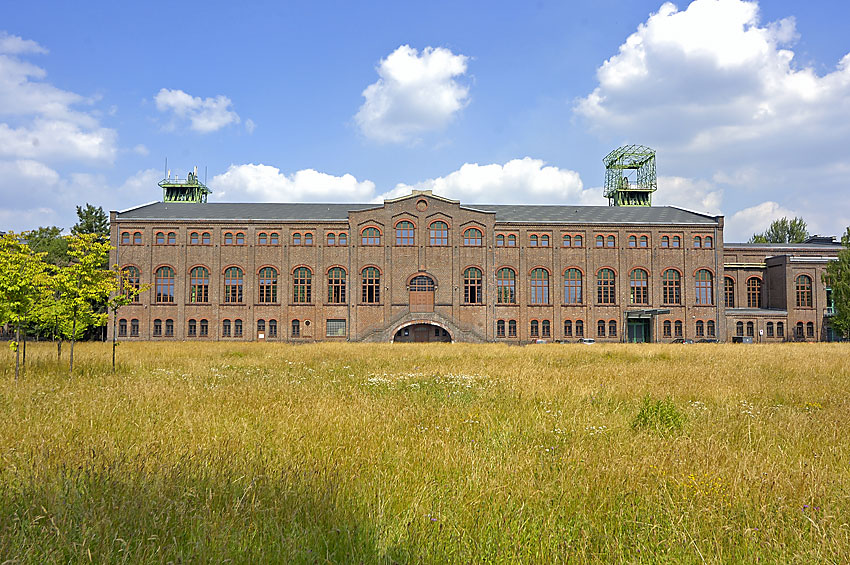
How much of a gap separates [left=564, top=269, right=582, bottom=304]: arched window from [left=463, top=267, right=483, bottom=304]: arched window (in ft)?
28.0

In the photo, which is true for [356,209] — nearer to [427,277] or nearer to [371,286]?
[371,286]

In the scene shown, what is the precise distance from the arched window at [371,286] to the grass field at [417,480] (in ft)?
144

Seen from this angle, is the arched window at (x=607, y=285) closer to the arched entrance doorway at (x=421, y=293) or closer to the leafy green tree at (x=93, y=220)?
the arched entrance doorway at (x=421, y=293)

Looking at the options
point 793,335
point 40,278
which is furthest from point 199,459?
point 793,335

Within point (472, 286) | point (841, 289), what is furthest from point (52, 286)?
point (841, 289)

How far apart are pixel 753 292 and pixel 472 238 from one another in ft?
104

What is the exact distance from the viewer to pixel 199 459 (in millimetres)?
5160

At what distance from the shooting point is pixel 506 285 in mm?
53812

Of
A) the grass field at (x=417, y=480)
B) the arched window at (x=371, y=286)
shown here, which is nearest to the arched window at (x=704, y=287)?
the arched window at (x=371, y=286)

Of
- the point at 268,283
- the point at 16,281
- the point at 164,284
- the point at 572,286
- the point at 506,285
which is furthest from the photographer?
the point at 572,286

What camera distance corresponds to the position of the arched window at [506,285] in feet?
176

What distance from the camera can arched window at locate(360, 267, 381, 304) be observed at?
53.0m

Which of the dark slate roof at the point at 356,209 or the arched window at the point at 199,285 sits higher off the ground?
the dark slate roof at the point at 356,209

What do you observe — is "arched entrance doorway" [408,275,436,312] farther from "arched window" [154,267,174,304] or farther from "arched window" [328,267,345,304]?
"arched window" [154,267,174,304]
